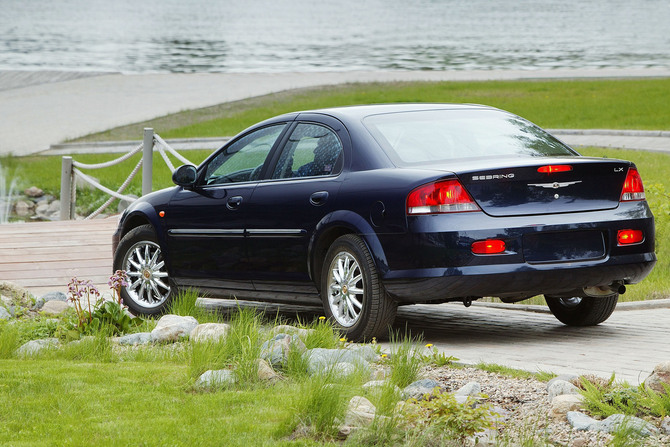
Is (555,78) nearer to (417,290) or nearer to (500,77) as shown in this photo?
(500,77)

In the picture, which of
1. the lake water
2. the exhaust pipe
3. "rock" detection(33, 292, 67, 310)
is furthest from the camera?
the lake water

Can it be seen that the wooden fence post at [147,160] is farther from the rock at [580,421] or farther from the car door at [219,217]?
the rock at [580,421]

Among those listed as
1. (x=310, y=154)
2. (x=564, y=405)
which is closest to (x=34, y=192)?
(x=310, y=154)

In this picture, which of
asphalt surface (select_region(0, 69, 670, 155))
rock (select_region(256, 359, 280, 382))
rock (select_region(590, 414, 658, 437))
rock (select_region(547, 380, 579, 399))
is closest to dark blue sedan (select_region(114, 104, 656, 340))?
rock (select_region(256, 359, 280, 382))

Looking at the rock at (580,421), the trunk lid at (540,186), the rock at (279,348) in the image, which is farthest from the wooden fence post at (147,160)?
the rock at (580,421)

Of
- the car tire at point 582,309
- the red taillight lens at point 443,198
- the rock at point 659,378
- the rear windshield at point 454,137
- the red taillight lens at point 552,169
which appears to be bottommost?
the car tire at point 582,309

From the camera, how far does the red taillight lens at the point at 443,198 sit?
266 inches

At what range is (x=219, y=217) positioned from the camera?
8414mm

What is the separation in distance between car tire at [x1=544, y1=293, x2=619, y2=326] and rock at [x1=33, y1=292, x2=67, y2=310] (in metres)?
3.90

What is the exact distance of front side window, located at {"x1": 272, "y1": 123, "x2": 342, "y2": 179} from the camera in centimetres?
771

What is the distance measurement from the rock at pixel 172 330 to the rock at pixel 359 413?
2443 mm

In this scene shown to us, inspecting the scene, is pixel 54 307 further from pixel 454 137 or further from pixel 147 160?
pixel 147 160

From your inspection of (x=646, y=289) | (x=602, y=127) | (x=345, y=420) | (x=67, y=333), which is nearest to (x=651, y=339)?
(x=646, y=289)

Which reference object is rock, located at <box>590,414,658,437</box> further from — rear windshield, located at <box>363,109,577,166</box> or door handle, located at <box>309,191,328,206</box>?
door handle, located at <box>309,191,328,206</box>
